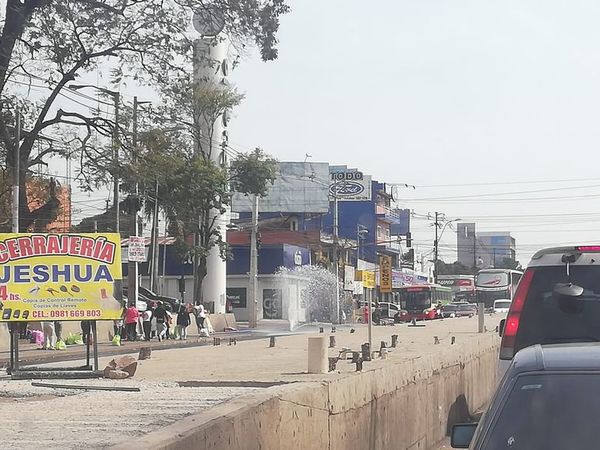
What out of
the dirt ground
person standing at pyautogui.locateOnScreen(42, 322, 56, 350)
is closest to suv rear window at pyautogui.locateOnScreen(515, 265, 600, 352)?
the dirt ground

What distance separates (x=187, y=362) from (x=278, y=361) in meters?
2.13

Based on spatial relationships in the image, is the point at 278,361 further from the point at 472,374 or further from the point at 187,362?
the point at 472,374

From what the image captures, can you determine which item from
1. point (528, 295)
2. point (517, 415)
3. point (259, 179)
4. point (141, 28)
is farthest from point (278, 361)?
point (259, 179)

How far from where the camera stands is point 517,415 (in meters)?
4.04

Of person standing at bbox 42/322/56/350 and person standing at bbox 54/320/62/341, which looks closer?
person standing at bbox 42/322/56/350

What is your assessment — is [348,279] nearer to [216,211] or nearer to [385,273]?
[216,211]

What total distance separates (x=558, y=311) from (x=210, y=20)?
14931 millimetres

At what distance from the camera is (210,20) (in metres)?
20.6

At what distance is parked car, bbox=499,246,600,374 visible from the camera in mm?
7004

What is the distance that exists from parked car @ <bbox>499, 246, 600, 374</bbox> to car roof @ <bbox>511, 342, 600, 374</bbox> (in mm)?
2475

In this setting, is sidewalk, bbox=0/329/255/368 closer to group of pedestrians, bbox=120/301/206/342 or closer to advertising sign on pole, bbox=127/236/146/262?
group of pedestrians, bbox=120/301/206/342

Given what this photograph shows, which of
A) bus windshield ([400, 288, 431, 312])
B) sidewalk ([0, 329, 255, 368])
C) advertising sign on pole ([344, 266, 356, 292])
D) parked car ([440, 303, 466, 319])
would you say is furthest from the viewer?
advertising sign on pole ([344, 266, 356, 292])

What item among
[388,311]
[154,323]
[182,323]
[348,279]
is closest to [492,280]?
[388,311]

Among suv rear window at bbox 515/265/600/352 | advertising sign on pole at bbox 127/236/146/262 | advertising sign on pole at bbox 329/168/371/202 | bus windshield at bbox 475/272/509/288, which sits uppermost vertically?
advertising sign on pole at bbox 329/168/371/202
